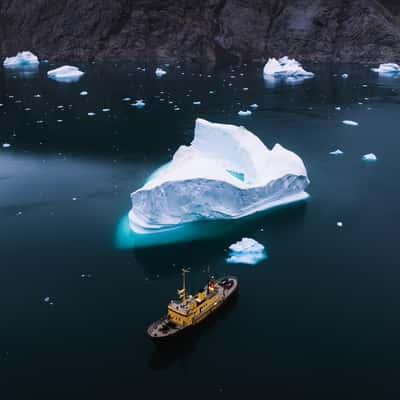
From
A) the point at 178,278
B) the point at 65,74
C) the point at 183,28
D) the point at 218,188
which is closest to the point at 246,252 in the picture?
the point at 178,278

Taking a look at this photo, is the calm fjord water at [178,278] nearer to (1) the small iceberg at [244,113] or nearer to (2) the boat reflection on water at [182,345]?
(2) the boat reflection on water at [182,345]

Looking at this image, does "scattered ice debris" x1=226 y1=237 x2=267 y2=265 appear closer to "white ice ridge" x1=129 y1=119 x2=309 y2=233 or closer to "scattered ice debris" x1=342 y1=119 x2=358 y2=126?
"white ice ridge" x1=129 y1=119 x2=309 y2=233

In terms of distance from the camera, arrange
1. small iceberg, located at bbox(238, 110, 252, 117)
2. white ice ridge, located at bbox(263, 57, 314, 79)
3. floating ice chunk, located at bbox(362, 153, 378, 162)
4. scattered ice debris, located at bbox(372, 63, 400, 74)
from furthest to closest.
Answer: scattered ice debris, located at bbox(372, 63, 400, 74) → white ice ridge, located at bbox(263, 57, 314, 79) → small iceberg, located at bbox(238, 110, 252, 117) → floating ice chunk, located at bbox(362, 153, 378, 162)

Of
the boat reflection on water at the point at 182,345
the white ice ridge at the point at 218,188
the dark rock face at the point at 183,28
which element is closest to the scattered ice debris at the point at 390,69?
the dark rock face at the point at 183,28

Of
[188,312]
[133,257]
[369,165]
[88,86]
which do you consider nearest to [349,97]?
[369,165]

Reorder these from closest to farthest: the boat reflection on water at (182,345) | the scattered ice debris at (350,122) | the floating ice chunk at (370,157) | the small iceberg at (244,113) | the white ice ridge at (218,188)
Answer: the boat reflection on water at (182,345) → the white ice ridge at (218,188) → the floating ice chunk at (370,157) → the scattered ice debris at (350,122) → the small iceberg at (244,113)

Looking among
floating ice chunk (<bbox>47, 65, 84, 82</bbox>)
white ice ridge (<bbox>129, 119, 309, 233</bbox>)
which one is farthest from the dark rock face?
white ice ridge (<bbox>129, 119, 309, 233</bbox>)
